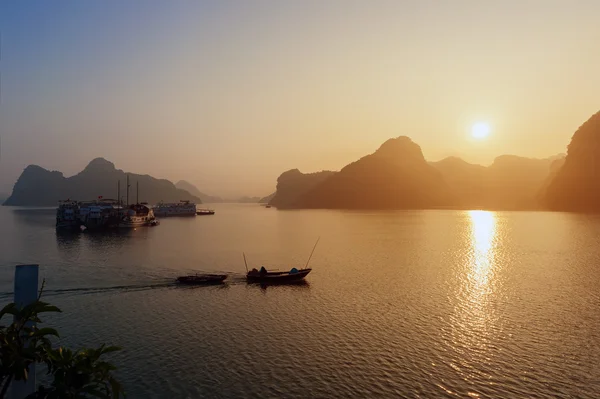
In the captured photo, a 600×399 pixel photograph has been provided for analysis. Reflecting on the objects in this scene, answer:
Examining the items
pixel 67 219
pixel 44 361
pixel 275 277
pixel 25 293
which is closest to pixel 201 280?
pixel 275 277

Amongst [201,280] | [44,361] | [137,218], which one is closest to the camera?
[44,361]

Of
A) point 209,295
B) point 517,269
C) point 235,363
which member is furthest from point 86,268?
point 517,269

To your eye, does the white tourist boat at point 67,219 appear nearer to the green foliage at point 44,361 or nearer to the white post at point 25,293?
the white post at point 25,293

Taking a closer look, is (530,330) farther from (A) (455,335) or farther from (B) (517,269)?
(B) (517,269)

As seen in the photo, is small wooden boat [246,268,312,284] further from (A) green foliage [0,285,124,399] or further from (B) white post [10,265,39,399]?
(A) green foliage [0,285,124,399]

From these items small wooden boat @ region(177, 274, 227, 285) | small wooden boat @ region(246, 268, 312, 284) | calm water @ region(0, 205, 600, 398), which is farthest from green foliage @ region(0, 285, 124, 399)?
small wooden boat @ region(246, 268, 312, 284)

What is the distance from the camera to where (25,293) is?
393 inches

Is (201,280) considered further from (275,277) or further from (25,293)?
(25,293)

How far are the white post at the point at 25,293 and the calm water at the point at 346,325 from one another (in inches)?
796

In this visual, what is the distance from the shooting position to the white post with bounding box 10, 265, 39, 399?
9883mm

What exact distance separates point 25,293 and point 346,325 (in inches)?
1489

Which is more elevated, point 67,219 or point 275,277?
point 67,219

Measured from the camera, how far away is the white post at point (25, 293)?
9.88m

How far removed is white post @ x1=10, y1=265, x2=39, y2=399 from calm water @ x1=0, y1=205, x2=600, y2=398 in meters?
20.2
